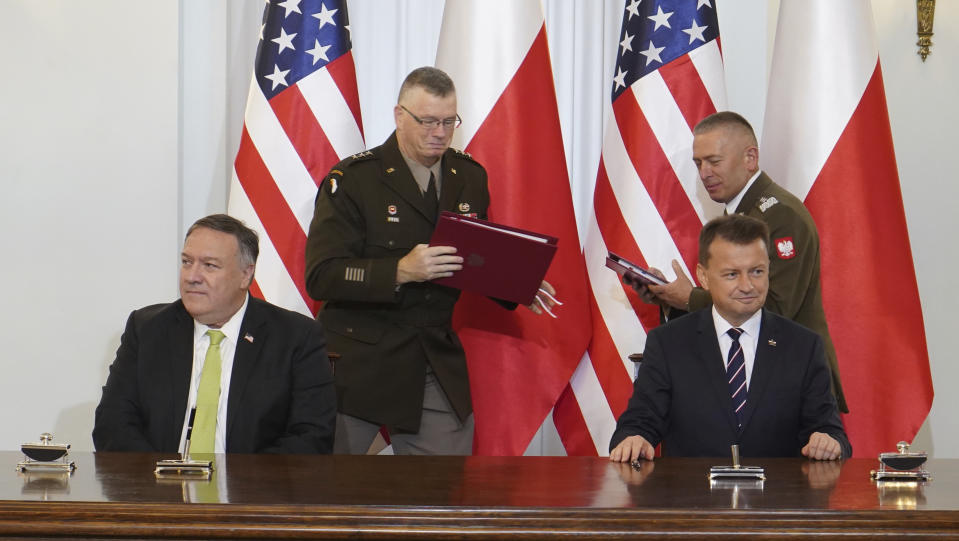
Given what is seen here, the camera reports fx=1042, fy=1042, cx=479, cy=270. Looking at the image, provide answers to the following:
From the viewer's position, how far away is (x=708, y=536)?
1648mm

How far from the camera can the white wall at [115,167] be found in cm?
434

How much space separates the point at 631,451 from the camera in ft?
7.59

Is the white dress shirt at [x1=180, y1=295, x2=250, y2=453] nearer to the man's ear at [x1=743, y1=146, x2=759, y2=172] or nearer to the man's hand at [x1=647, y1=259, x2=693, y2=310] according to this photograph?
the man's hand at [x1=647, y1=259, x2=693, y2=310]

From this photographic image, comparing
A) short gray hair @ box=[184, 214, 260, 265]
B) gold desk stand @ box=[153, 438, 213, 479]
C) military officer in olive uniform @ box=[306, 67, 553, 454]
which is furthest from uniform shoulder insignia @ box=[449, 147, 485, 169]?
gold desk stand @ box=[153, 438, 213, 479]

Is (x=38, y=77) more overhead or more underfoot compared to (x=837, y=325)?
more overhead

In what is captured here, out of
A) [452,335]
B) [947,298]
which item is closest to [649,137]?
[452,335]

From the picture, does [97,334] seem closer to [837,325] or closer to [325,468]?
[325,468]

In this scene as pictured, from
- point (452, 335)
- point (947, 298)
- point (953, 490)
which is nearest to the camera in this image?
point (953, 490)

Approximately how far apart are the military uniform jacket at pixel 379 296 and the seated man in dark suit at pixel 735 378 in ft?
3.20

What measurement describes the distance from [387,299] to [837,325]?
172 centimetres

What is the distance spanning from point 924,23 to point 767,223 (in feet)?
5.97

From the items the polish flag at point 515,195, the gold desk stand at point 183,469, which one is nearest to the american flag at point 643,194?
the polish flag at point 515,195

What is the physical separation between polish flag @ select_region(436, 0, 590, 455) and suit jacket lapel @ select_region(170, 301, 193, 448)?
1.36m

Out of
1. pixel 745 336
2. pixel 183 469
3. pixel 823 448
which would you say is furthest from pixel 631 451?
pixel 183 469
